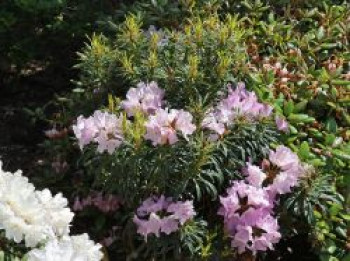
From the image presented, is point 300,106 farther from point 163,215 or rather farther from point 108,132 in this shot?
point 108,132

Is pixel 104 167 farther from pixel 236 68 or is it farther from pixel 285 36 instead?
pixel 285 36

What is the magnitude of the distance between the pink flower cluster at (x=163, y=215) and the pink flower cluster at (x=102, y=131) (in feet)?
1.06

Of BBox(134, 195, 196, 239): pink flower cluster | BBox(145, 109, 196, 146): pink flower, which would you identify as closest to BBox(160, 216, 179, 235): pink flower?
BBox(134, 195, 196, 239): pink flower cluster

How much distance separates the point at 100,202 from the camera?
11.9 feet

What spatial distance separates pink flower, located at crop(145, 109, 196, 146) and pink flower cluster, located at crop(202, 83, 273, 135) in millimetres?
177

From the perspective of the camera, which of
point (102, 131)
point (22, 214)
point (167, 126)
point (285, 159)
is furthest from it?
point (285, 159)

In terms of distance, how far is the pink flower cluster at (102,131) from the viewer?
301 cm

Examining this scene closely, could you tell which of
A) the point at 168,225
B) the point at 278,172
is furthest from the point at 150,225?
the point at 278,172

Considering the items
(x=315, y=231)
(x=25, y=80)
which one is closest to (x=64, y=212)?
(x=315, y=231)

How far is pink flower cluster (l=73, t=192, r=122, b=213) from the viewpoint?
11.9 feet

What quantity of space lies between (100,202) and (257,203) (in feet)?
3.16

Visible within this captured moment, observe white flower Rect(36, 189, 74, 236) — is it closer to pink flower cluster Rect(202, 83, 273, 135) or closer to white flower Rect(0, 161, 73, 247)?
white flower Rect(0, 161, 73, 247)

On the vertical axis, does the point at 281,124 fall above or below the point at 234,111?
below

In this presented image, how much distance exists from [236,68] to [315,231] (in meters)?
0.92
